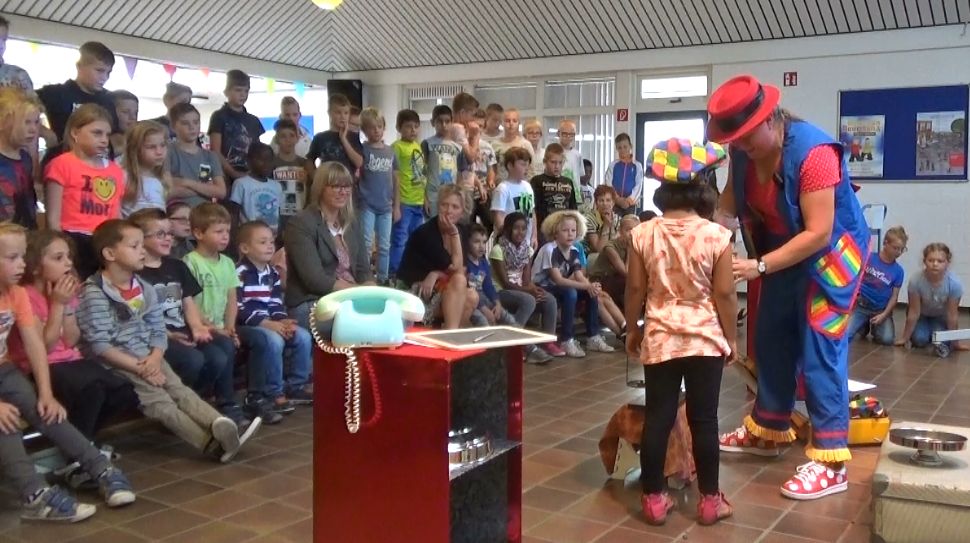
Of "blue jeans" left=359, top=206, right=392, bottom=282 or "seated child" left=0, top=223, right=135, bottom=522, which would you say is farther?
"blue jeans" left=359, top=206, right=392, bottom=282

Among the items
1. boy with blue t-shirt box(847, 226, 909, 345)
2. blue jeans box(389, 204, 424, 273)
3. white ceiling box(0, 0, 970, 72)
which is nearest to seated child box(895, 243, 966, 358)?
boy with blue t-shirt box(847, 226, 909, 345)

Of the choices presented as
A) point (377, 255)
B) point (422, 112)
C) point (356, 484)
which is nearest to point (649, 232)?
point (356, 484)

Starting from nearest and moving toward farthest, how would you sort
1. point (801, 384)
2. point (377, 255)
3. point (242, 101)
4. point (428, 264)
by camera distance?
point (801, 384)
point (428, 264)
point (242, 101)
point (377, 255)

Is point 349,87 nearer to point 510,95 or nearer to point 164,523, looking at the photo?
point 510,95

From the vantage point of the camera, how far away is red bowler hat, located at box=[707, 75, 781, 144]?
10.7 feet

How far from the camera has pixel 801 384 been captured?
3793 millimetres

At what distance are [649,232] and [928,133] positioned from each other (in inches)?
326

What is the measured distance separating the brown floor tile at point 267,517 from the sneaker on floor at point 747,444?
6.68 feet

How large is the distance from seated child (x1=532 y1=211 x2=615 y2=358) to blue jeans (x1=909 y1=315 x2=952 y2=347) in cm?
268

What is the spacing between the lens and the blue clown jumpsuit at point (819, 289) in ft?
11.4

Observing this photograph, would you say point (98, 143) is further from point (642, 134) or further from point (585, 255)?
point (642, 134)

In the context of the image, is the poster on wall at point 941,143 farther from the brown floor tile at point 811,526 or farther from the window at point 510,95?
the brown floor tile at point 811,526

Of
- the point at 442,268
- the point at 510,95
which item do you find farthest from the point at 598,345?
the point at 510,95

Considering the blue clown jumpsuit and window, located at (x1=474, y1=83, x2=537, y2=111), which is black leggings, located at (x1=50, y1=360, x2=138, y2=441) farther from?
window, located at (x1=474, y1=83, x2=537, y2=111)
